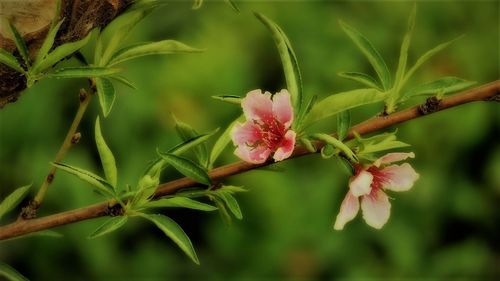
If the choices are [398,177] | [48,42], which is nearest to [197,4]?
[48,42]

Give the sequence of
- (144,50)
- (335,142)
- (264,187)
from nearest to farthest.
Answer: (335,142), (144,50), (264,187)

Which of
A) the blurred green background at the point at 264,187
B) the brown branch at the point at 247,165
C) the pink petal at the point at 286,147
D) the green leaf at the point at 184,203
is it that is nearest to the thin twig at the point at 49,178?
the brown branch at the point at 247,165

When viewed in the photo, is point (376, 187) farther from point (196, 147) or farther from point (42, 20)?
point (42, 20)

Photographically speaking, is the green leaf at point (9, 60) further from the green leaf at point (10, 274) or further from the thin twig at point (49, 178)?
the green leaf at point (10, 274)

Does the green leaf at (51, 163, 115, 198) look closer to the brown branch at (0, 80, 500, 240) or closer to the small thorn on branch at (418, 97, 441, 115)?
the brown branch at (0, 80, 500, 240)

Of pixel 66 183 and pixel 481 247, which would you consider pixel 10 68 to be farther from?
pixel 481 247

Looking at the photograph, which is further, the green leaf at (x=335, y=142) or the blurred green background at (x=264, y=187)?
the blurred green background at (x=264, y=187)
